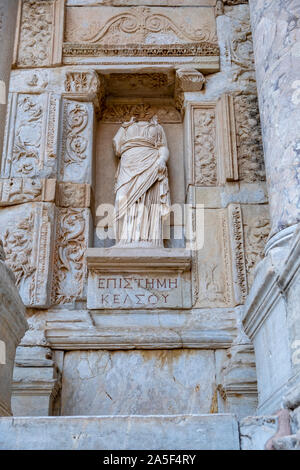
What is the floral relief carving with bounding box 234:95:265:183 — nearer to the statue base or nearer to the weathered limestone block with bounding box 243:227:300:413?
the statue base

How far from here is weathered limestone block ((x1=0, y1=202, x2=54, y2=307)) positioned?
737cm

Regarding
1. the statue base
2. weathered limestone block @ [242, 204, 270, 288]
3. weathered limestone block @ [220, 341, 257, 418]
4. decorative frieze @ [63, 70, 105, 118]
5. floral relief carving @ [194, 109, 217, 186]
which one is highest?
decorative frieze @ [63, 70, 105, 118]

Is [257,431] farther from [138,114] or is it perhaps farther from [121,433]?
[138,114]

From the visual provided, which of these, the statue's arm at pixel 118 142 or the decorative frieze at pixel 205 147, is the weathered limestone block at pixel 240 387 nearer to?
the decorative frieze at pixel 205 147

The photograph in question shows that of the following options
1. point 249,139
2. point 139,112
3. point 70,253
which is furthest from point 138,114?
point 70,253

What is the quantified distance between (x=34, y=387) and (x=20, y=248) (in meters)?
1.75

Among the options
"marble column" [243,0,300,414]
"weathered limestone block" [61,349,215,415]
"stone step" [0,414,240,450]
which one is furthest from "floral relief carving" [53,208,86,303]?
"stone step" [0,414,240,450]

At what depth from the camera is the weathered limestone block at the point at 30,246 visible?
Result: 737 centimetres

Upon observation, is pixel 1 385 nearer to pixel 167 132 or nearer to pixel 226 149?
pixel 226 149

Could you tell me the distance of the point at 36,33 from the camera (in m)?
9.14

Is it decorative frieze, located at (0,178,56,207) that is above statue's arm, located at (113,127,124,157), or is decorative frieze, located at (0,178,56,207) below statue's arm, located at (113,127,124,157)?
below

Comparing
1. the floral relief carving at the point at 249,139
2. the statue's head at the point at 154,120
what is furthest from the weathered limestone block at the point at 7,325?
the statue's head at the point at 154,120

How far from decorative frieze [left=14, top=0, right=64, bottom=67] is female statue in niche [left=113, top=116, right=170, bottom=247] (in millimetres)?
1505

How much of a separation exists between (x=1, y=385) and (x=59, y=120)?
4.37m
